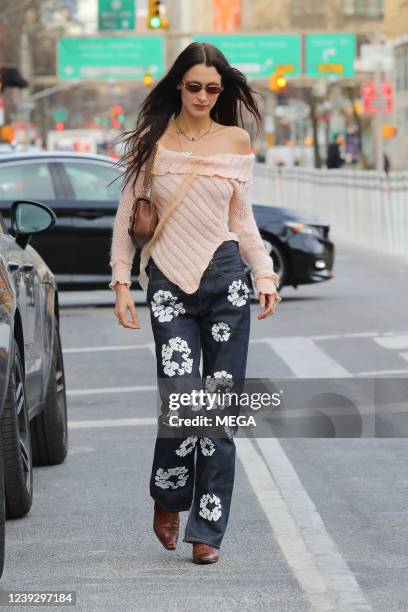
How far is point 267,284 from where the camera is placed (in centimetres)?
654

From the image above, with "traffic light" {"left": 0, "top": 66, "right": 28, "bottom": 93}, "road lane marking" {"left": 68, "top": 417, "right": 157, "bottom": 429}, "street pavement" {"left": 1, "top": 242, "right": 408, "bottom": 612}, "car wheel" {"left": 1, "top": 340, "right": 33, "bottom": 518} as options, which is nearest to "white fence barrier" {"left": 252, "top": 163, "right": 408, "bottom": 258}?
"traffic light" {"left": 0, "top": 66, "right": 28, "bottom": 93}

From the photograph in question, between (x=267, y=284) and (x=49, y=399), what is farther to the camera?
(x=49, y=399)

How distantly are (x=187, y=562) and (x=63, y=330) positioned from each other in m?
9.95

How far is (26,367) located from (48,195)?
34.9ft

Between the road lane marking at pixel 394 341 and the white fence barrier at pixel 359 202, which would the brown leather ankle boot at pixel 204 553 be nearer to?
the road lane marking at pixel 394 341

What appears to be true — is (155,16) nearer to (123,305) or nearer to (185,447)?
(123,305)

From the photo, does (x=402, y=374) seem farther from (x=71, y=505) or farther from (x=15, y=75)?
(x=15, y=75)

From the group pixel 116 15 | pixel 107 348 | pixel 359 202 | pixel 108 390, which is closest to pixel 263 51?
pixel 116 15

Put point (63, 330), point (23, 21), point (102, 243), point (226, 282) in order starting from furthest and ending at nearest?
point (23, 21) → point (102, 243) → point (63, 330) → point (226, 282)

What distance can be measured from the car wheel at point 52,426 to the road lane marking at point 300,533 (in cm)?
89

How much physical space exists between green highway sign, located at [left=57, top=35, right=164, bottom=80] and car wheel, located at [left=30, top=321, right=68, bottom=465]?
6341 cm

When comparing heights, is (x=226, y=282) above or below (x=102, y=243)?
above

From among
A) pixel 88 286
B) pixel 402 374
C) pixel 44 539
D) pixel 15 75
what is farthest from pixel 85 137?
pixel 44 539

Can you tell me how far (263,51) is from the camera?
72.6 metres
